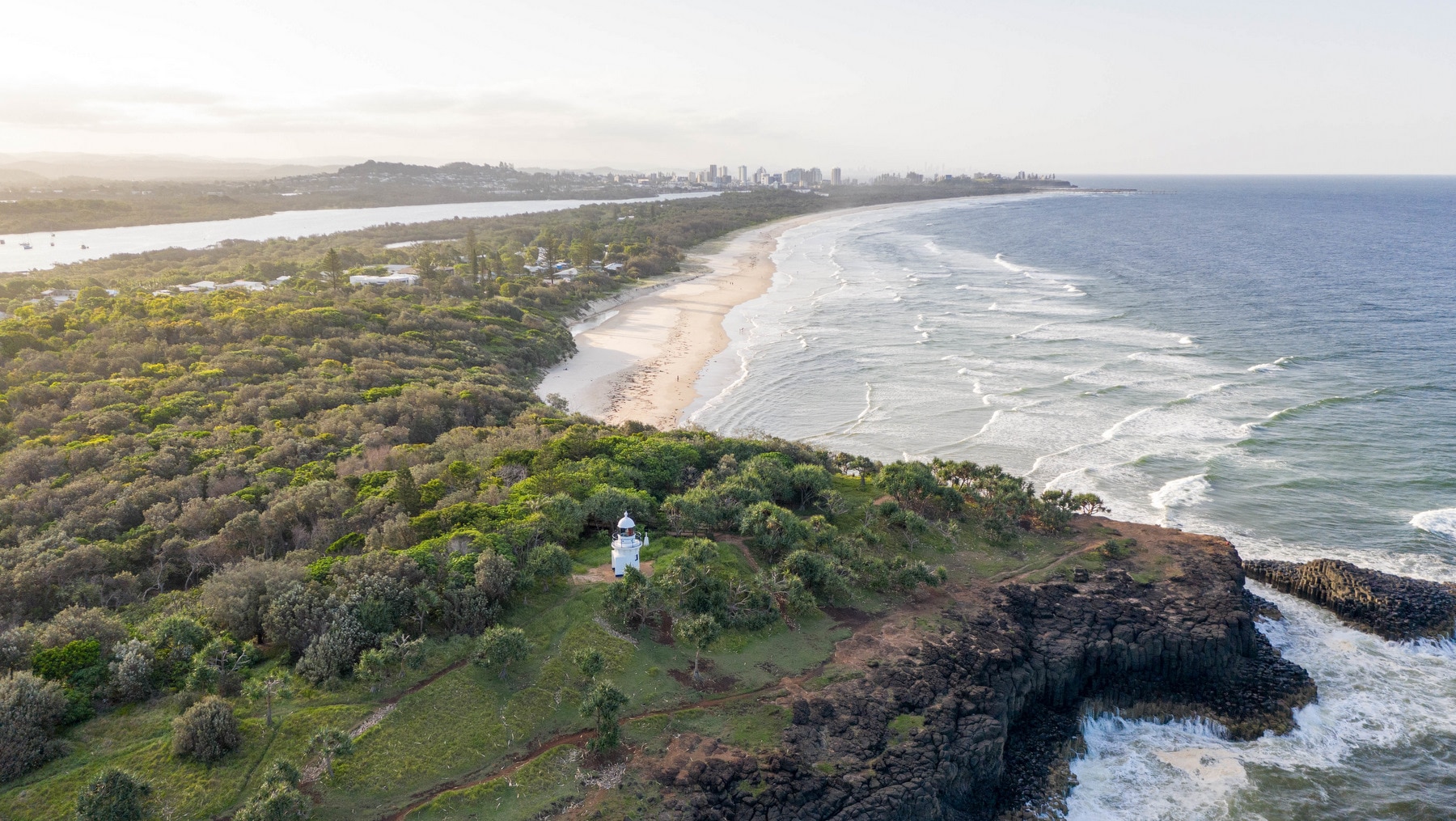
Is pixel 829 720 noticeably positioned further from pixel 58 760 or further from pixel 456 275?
pixel 456 275

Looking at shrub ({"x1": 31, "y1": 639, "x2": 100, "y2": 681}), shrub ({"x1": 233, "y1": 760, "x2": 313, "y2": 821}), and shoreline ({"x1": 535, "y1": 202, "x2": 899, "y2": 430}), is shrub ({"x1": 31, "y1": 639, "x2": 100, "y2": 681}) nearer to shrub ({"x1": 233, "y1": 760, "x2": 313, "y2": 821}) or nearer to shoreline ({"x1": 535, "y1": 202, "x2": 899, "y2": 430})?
shrub ({"x1": 233, "y1": 760, "x2": 313, "y2": 821})

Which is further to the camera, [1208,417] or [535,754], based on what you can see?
[1208,417]

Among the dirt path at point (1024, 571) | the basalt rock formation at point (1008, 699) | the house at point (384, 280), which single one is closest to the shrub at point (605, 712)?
the basalt rock formation at point (1008, 699)

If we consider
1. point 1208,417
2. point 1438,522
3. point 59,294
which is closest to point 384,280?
point 59,294

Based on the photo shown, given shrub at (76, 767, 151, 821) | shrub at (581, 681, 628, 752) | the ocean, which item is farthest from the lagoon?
shrub at (581, 681, 628, 752)

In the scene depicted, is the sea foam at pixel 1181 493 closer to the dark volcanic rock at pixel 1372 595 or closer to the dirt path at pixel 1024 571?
the dark volcanic rock at pixel 1372 595

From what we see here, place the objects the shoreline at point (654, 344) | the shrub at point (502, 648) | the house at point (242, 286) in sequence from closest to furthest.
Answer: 1. the shrub at point (502, 648)
2. the shoreline at point (654, 344)
3. the house at point (242, 286)

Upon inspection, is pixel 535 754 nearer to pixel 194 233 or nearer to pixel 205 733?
pixel 205 733
